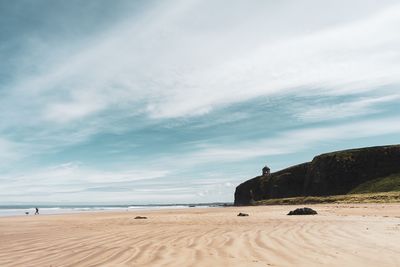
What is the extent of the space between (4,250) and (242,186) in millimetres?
125032

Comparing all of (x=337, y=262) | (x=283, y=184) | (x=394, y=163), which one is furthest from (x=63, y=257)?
(x=283, y=184)

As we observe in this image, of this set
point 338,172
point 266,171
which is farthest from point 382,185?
Answer: point 266,171

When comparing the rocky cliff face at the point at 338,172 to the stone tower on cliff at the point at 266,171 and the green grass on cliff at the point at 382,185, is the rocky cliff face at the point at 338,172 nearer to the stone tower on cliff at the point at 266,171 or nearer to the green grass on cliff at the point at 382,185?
the green grass on cliff at the point at 382,185

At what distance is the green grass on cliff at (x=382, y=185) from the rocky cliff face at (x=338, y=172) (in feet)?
Answer: 15.5

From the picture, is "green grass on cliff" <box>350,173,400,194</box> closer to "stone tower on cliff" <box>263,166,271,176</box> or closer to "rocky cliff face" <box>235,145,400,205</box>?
"rocky cliff face" <box>235,145,400,205</box>

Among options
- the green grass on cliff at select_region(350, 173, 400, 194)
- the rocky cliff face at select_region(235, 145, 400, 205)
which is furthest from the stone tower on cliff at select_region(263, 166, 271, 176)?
the green grass on cliff at select_region(350, 173, 400, 194)

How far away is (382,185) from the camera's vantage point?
73.6m

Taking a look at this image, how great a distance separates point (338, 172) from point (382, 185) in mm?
20528

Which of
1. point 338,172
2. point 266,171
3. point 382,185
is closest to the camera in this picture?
point 382,185

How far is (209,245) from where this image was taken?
10562mm

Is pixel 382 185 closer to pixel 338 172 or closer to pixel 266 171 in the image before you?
pixel 338 172

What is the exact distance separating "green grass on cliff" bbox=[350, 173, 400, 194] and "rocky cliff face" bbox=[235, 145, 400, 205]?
4717 millimetres

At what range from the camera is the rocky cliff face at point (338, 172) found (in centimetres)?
8888

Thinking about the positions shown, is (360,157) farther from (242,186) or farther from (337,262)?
(337,262)
